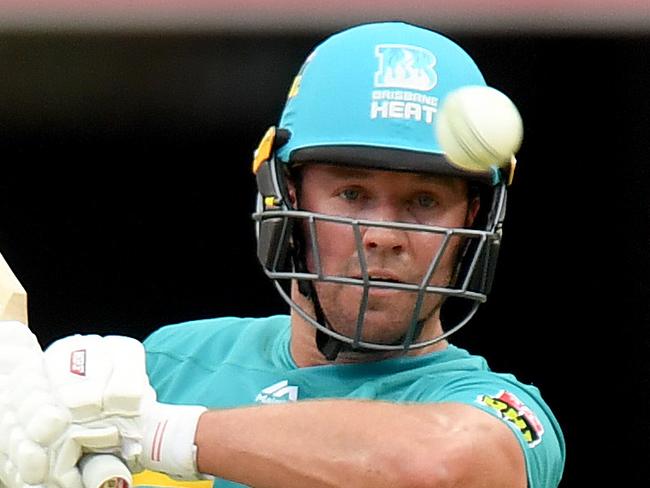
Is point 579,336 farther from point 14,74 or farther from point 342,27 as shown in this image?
point 14,74

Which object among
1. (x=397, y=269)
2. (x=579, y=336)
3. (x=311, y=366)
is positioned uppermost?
(x=397, y=269)

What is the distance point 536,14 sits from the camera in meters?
4.54

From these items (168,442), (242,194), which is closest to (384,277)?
(168,442)

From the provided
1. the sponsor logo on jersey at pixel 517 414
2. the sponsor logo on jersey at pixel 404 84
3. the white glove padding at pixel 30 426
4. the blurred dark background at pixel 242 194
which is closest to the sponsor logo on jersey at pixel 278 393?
the sponsor logo on jersey at pixel 517 414

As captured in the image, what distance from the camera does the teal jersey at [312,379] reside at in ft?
10.3

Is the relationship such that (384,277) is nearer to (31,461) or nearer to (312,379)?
(312,379)

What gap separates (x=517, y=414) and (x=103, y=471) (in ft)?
2.56

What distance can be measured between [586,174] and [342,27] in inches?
31.2

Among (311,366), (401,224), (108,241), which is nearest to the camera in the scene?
(401,224)

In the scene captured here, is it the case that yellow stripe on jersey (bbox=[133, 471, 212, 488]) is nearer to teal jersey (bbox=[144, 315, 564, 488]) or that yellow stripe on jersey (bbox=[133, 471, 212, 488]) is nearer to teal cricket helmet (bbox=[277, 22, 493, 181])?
teal jersey (bbox=[144, 315, 564, 488])

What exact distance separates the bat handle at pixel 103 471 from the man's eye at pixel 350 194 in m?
0.80

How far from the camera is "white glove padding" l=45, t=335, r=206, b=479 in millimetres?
2758

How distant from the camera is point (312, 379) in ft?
11.2

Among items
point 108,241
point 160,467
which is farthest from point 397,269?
point 108,241
